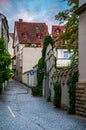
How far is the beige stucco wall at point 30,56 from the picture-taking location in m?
86.0

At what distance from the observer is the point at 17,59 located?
10306 cm

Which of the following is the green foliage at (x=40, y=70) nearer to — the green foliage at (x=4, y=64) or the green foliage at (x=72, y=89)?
the green foliage at (x=4, y=64)

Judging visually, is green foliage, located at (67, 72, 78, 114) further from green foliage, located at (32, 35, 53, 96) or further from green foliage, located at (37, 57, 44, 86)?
green foliage, located at (37, 57, 44, 86)

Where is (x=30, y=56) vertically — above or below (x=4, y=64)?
above

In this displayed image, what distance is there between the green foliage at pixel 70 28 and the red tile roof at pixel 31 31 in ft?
203

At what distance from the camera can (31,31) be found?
105500 mm

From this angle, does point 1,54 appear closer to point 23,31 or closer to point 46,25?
point 23,31

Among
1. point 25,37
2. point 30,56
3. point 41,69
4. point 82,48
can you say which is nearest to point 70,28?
point 82,48

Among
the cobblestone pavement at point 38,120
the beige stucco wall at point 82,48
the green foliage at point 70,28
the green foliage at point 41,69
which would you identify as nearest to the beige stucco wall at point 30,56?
the green foliage at point 41,69

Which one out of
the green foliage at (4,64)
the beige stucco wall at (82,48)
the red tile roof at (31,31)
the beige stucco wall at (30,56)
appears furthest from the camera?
the red tile roof at (31,31)

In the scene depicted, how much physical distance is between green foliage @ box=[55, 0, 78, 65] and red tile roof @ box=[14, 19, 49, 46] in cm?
6183

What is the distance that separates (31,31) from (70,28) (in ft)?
226

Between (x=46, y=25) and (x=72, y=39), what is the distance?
75.4 metres

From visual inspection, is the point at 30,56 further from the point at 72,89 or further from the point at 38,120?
the point at 38,120
